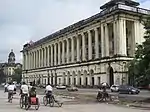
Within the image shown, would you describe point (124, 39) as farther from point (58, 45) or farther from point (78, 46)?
point (58, 45)

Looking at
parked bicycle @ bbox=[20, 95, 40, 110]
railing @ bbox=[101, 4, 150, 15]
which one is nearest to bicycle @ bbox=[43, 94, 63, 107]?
parked bicycle @ bbox=[20, 95, 40, 110]

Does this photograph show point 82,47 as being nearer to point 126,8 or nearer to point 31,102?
point 126,8

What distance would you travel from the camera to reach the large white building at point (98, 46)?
78375 millimetres

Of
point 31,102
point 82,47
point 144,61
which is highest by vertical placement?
point 82,47

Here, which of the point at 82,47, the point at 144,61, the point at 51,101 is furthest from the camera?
the point at 82,47

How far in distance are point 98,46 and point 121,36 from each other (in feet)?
38.9

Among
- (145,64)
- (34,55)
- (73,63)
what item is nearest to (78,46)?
(73,63)

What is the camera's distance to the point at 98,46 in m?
89.3

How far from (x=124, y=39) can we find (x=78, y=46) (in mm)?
24163

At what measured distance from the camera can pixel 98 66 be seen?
8531 cm

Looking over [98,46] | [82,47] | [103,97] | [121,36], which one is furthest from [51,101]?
[82,47]

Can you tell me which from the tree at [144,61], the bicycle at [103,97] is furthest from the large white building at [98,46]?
the bicycle at [103,97]

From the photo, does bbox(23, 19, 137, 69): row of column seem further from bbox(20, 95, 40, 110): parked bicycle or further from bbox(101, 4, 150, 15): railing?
bbox(20, 95, 40, 110): parked bicycle

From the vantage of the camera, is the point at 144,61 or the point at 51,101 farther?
the point at 144,61
